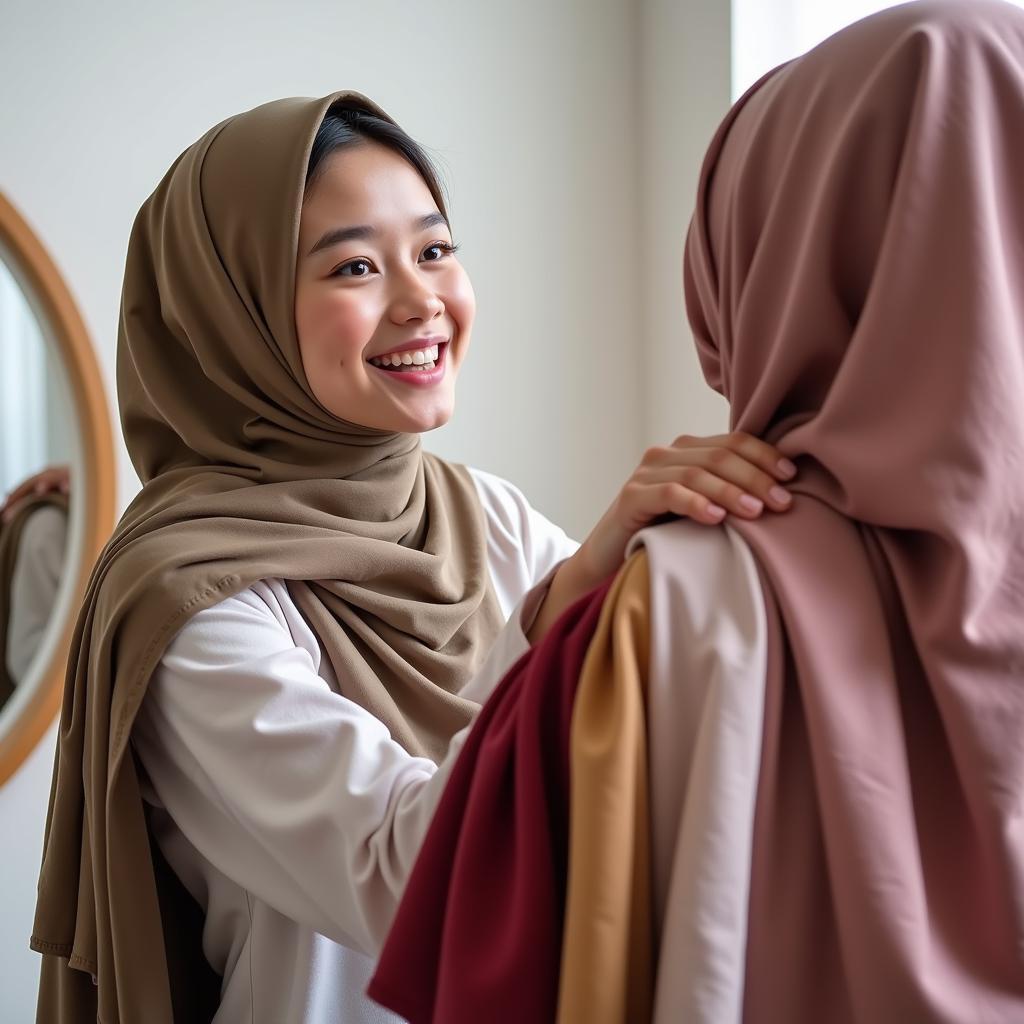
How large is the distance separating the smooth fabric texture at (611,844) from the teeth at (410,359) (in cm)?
63

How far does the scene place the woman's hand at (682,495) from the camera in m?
0.68

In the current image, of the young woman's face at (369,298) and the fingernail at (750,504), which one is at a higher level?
the young woman's face at (369,298)

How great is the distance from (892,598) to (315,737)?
0.51 m

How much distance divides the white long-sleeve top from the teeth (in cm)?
26

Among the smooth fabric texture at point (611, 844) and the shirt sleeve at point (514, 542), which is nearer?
the smooth fabric texture at point (611, 844)

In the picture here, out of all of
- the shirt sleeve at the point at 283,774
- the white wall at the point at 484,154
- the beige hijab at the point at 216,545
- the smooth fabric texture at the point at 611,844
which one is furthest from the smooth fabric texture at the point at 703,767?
the white wall at the point at 484,154

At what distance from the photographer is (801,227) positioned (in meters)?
0.68

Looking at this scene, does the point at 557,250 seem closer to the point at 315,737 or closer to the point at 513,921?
the point at 315,737

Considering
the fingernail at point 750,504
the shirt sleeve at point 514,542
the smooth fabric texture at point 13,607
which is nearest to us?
the fingernail at point 750,504

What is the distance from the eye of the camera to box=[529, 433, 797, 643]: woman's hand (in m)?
0.68

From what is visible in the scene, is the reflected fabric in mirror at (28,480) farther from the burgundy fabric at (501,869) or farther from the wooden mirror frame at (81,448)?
the burgundy fabric at (501,869)

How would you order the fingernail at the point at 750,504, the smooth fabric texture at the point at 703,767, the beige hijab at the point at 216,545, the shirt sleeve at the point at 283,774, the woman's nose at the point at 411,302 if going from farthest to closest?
the woman's nose at the point at 411,302 < the beige hijab at the point at 216,545 < the shirt sleeve at the point at 283,774 < the fingernail at the point at 750,504 < the smooth fabric texture at the point at 703,767

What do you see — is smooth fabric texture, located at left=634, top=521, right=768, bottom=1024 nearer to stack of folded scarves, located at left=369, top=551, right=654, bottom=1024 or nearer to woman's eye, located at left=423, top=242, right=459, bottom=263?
stack of folded scarves, located at left=369, top=551, right=654, bottom=1024

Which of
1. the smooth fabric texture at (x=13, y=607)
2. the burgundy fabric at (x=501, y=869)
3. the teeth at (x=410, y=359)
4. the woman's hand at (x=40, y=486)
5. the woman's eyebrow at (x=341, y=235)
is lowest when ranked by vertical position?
the smooth fabric texture at (x=13, y=607)
